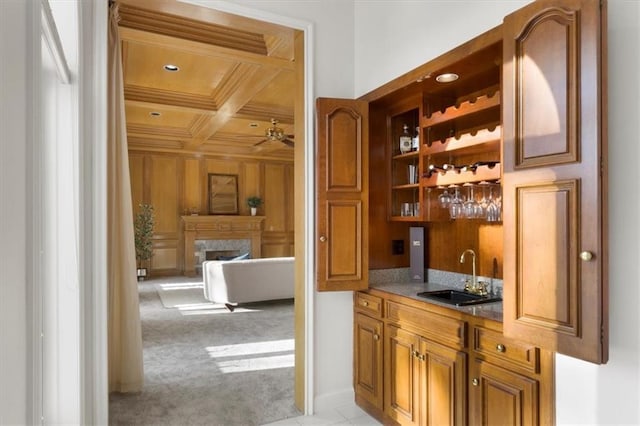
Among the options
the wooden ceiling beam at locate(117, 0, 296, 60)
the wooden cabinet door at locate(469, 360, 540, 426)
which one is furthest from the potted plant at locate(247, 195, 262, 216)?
the wooden cabinet door at locate(469, 360, 540, 426)

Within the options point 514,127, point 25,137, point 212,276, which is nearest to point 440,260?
point 514,127

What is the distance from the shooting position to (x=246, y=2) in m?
2.84

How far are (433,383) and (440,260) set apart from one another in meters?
1.01

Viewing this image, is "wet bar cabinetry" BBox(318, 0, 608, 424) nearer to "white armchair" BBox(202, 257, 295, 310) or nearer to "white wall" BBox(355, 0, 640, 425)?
"white wall" BBox(355, 0, 640, 425)

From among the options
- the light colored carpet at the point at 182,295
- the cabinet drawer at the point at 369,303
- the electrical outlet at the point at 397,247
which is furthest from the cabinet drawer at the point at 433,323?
the light colored carpet at the point at 182,295

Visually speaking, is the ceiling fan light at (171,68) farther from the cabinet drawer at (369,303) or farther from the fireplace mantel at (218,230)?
the fireplace mantel at (218,230)

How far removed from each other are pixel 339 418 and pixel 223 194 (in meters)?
7.94

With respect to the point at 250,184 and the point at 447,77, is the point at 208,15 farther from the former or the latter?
the point at 250,184

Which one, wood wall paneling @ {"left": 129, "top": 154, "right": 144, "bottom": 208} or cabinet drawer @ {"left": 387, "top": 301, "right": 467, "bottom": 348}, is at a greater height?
wood wall paneling @ {"left": 129, "top": 154, "right": 144, "bottom": 208}

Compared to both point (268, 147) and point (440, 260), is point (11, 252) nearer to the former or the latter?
point (440, 260)

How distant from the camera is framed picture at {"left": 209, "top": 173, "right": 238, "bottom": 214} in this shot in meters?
10.1

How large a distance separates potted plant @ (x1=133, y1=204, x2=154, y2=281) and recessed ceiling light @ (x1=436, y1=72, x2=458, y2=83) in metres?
7.72

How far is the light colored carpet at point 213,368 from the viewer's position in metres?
2.97

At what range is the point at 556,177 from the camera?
5.42ft
